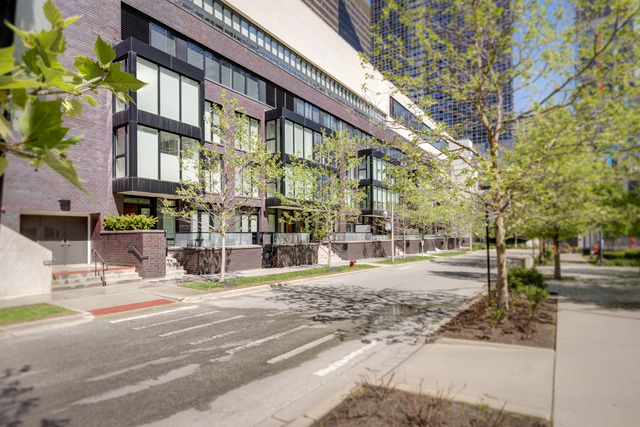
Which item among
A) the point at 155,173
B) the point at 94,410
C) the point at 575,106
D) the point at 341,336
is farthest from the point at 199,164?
the point at 575,106

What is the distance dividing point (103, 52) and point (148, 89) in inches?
781

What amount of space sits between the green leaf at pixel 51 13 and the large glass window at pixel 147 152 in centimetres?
1885

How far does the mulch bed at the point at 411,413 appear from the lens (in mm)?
4000

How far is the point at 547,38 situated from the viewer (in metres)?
7.39

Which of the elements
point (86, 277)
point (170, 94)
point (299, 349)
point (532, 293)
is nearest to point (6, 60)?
point (299, 349)

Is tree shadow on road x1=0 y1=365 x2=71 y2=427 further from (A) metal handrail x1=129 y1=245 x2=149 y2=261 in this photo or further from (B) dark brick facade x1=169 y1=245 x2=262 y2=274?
(B) dark brick facade x1=169 y1=245 x2=262 y2=274

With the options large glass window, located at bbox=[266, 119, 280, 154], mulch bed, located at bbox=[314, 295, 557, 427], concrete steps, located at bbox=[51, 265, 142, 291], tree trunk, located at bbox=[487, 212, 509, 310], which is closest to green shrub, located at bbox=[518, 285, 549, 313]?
tree trunk, located at bbox=[487, 212, 509, 310]

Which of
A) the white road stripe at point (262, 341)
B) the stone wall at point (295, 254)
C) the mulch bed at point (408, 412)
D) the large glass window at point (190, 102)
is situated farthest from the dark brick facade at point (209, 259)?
the mulch bed at point (408, 412)

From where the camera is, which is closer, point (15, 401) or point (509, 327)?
point (15, 401)

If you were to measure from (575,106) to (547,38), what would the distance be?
5.56 ft

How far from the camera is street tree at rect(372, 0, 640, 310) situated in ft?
20.6

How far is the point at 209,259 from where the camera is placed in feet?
65.2

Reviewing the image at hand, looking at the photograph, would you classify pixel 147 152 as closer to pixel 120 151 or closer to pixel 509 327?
pixel 120 151

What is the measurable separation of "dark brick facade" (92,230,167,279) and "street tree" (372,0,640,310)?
1320cm
